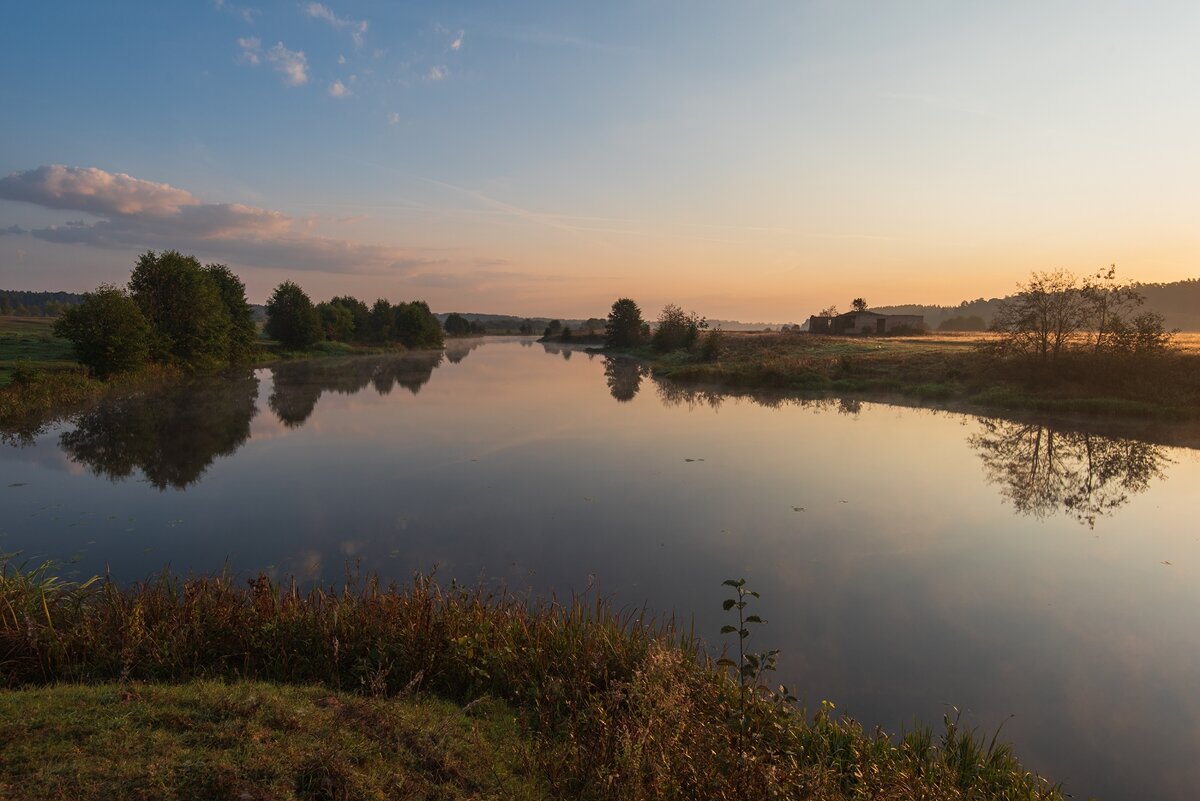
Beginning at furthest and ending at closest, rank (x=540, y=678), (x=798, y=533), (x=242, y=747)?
(x=798, y=533) < (x=540, y=678) < (x=242, y=747)

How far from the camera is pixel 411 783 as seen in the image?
13.2 feet

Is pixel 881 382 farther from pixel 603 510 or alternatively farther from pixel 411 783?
pixel 411 783

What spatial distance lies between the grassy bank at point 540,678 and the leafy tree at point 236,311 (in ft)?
181

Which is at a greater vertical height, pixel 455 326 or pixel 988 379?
pixel 455 326

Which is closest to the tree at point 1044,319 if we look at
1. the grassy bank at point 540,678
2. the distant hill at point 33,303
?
the grassy bank at point 540,678

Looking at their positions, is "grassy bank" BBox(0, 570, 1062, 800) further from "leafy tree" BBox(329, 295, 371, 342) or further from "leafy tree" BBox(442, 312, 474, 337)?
"leafy tree" BBox(442, 312, 474, 337)

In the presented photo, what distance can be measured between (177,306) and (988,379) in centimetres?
5759

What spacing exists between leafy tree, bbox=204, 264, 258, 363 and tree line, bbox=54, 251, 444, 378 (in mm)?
87

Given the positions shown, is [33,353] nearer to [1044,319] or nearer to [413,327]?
[413,327]

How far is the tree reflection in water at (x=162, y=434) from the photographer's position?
53.0 feet

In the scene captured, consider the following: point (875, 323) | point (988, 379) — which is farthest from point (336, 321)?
point (988, 379)

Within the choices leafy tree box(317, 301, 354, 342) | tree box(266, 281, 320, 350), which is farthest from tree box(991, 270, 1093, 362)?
leafy tree box(317, 301, 354, 342)

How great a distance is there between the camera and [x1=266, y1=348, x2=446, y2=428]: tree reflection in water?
28.5 meters

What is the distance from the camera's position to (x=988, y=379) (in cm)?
3394
